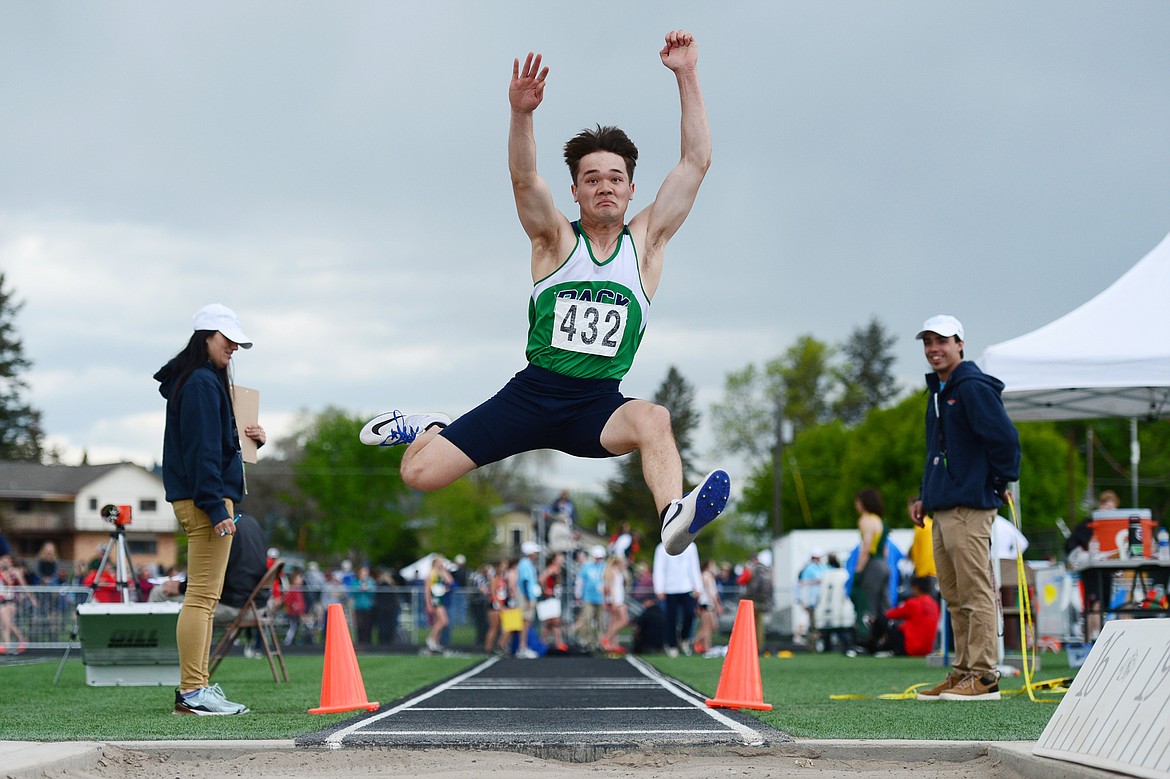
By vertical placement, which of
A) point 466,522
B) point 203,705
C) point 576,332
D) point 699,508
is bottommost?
point 203,705

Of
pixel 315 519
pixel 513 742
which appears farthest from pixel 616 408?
pixel 315 519

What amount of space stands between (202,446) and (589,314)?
268 centimetres

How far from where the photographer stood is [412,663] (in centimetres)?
1730

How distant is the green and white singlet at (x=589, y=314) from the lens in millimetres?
5859

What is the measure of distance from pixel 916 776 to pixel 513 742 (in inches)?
64.0

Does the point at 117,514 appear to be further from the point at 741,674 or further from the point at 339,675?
the point at 741,674

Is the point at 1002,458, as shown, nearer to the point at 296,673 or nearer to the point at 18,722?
the point at 18,722

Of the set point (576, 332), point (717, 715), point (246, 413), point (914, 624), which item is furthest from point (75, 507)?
point (576, 332)

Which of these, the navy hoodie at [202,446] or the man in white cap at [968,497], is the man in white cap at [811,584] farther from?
the navy hoodie at [202,446]

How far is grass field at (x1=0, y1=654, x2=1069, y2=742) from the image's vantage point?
614 centimetres

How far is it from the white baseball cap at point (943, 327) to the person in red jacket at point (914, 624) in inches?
333

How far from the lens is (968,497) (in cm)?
835

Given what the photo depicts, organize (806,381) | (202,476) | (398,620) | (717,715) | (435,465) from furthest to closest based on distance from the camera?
(806,381), (398,620), (202,476), (717,715), (435,465)

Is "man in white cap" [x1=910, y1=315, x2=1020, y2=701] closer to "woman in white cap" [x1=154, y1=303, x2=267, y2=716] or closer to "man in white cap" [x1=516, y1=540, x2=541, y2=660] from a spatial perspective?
"woman in white cap" [x1=154, y1=303, x2=267, y2=716]
